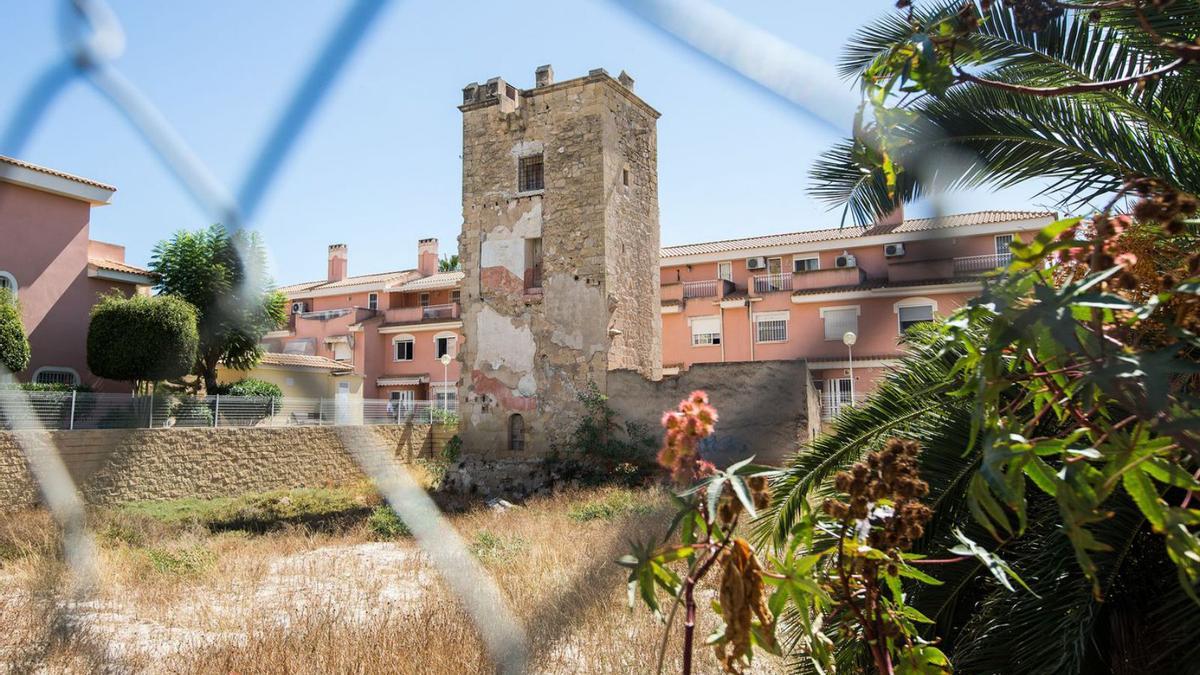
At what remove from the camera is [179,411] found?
632 inches

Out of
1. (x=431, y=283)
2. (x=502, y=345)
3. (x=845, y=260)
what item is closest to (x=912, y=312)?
(x=845, y=260)

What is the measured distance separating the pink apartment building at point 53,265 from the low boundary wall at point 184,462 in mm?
3512

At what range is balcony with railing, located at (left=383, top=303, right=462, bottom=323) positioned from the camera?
33903 mm

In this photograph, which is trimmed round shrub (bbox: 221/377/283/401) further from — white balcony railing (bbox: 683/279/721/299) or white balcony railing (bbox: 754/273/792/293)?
white balcony railing (bbox: 754/273/792/293)

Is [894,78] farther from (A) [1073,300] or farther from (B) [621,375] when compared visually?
(B) [621,375]

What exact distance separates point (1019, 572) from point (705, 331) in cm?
2326

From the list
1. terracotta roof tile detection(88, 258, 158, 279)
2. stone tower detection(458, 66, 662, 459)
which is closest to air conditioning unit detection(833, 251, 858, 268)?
stone tower detection(458, 66, 662, 459)

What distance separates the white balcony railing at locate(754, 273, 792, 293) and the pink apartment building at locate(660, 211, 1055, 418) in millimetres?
34

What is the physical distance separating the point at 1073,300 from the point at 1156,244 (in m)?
2.67

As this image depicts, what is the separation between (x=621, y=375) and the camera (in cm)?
1733

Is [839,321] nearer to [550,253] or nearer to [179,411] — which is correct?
[550,253]

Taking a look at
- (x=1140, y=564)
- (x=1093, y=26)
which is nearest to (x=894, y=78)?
(x=1140, y=564)

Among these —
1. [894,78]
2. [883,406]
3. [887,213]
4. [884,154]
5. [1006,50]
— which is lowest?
[883,406]

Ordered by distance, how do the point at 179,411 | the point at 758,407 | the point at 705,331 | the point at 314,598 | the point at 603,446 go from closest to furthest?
the point at 314,598 < the point at 758,407 < the point at 179,411 < the point at 603,446 < the point at 705,331
